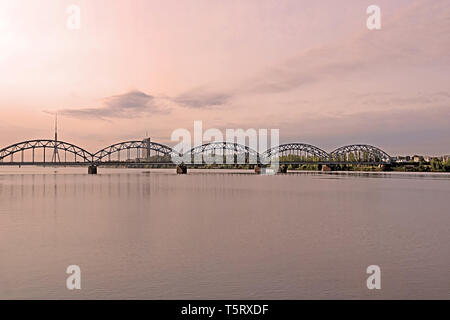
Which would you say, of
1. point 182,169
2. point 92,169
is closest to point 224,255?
point 182,169

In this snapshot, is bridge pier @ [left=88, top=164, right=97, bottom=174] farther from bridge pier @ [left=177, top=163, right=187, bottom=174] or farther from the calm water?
the calm water

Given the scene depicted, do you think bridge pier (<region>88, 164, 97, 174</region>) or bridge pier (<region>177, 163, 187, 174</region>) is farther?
bridge pier (<region>177, 163, 187, 174</region>)

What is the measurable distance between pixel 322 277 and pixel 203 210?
21384 millimetres

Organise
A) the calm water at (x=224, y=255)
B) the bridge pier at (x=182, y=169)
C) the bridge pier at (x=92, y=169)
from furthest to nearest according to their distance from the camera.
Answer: the bridge pier at (x=182, y=169) < the bridge pier at (x=92, y=169) < the calm water at (x=224, y=255)

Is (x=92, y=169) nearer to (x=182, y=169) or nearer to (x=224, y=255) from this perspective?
(x=182, y=169)

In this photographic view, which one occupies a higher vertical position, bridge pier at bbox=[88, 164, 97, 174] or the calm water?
bridge pier at bbox=[88, 164, 97, 174]

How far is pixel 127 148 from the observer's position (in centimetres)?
17688

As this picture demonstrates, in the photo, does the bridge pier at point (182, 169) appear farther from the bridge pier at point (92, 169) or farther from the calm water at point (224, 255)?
the calm water at point (224, 255)

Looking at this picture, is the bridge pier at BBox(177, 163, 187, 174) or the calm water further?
the bridge pier at BBox(177, 163, 187, 174)

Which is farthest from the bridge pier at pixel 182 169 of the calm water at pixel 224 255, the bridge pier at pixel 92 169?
the calm water at pixel 224 255

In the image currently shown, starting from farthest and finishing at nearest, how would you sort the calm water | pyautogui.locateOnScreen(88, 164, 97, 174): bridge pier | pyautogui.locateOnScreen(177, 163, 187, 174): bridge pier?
pyautogui.locateOnScreen(177, 163, 187, 174): bridge pier → pyautogui.locateOnScreen(88, 164, 97, 174): bridge pier → the calm water

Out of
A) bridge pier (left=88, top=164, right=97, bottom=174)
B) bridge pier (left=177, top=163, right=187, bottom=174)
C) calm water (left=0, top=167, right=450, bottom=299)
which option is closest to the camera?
calm water (left=0, top=167, right=450, bottom=299)

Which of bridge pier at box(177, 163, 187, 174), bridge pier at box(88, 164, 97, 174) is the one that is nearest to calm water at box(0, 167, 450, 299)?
bridge pier at box(88, 164, 97, 174)
